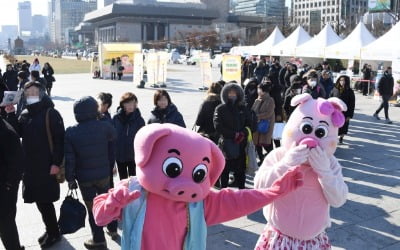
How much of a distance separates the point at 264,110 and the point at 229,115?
1.89m

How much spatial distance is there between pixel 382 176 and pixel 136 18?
110 metres

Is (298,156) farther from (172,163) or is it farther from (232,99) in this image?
(232,99)

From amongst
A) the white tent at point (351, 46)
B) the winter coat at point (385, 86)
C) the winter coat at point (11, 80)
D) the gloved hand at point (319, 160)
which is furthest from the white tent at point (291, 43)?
the gloved hand at point (319, 160)

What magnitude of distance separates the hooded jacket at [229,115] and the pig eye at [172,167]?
3.30 m

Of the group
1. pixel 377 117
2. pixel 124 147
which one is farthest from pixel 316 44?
pixel 124 147

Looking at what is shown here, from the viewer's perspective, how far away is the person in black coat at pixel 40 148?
4.34 metres

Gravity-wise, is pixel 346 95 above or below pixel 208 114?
above

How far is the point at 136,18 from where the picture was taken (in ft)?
366

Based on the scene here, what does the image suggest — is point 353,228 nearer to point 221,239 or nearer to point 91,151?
point 221,239

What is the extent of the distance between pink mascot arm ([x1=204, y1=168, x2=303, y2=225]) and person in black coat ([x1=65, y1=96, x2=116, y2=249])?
77.4 inches

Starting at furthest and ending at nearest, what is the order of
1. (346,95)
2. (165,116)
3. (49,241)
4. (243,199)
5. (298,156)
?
(346,95) → (165,116) → (49,241) → (298,156) → (243,199)

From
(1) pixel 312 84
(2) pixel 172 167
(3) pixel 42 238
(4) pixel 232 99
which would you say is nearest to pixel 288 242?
(2) pixel 172 167

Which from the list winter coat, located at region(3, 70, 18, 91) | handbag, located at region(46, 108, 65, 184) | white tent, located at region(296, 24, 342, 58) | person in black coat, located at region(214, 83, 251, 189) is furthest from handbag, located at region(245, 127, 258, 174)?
white tent, located at region(296, 24, 342, 58)

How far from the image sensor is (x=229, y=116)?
5.58 meters
